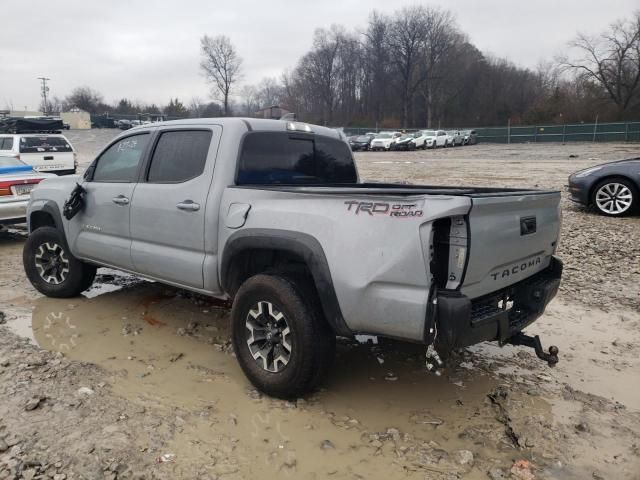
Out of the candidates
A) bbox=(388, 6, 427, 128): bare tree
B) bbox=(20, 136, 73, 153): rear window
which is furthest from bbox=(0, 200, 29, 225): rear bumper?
bbox=(388, 6, 427, 128): bare tree

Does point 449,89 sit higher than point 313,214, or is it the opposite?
point 449,89

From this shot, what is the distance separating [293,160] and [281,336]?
1600 mm

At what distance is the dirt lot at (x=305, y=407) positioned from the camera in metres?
2.78

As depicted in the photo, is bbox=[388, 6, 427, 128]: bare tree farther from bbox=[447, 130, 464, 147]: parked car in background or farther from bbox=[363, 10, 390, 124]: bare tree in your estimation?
bbox=[447, 130, 464, 147]: parked car in background

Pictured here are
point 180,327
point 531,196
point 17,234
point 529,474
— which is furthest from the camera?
point 17,234

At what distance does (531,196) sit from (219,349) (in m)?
2.74

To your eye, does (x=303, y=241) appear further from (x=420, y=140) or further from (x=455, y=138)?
(x=455, y=138)

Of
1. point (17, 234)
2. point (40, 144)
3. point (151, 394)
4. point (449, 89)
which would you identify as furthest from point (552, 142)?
point (151, 394)

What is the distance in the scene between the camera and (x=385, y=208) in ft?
9.24

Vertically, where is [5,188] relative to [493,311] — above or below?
above

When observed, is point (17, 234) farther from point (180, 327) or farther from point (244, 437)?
point (244, 437)

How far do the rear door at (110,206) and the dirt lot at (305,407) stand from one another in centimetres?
71

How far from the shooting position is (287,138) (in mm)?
4215

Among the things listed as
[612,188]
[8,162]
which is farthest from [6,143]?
[612,188]
